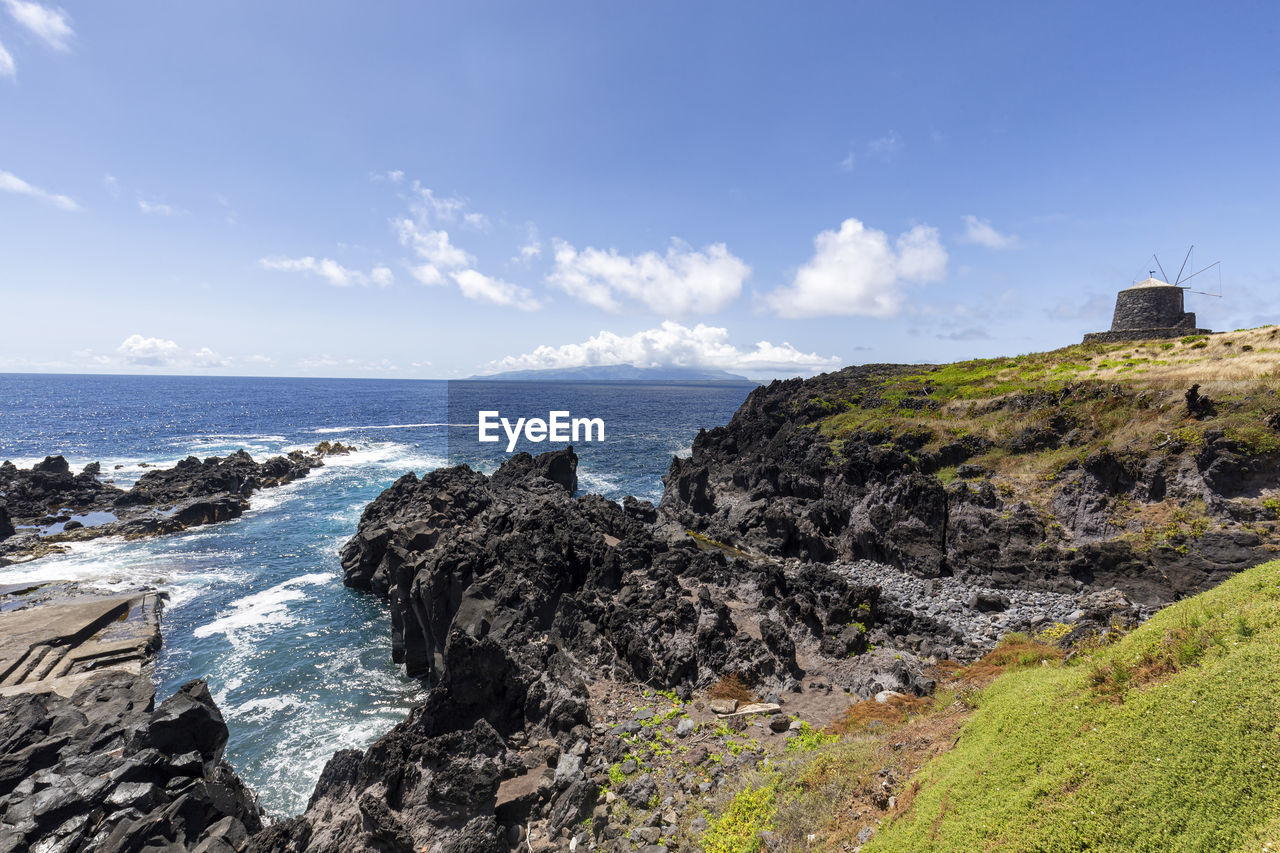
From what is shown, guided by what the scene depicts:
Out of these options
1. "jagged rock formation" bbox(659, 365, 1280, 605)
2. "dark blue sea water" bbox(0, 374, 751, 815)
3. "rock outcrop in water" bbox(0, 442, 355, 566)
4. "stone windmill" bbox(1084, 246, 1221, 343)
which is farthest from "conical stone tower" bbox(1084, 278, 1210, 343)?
"rock outcrop in water" bbox(0, 442, 355, 566)

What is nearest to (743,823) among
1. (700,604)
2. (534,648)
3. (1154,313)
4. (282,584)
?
(534,648)

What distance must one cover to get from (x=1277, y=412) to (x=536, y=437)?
97.1m

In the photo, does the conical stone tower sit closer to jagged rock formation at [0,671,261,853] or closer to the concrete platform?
jagged rock formation at [0,671,261,853]

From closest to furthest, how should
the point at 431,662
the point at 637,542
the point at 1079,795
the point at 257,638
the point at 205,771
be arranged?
the point at 1079,795 → the point at 205,771 → the point at 431,662 → the point at 257,638 → the point at 637,542

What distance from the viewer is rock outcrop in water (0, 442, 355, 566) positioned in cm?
4206

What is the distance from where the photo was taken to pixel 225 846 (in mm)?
12750

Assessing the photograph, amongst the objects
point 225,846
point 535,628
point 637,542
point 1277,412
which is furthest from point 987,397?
point 225,846

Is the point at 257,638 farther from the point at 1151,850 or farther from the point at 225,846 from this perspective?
the point at 1151,850

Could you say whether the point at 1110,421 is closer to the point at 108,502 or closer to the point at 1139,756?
the point at 1139,756

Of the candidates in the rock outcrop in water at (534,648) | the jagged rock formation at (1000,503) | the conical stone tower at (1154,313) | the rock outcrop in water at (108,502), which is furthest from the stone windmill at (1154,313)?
the rock outcrop in water at (108,502)

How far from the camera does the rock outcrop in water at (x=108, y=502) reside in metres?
42.1

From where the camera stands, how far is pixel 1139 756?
713 centimetres

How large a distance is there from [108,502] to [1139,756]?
7359cm

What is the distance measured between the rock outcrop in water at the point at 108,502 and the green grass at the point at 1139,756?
56840 mm
